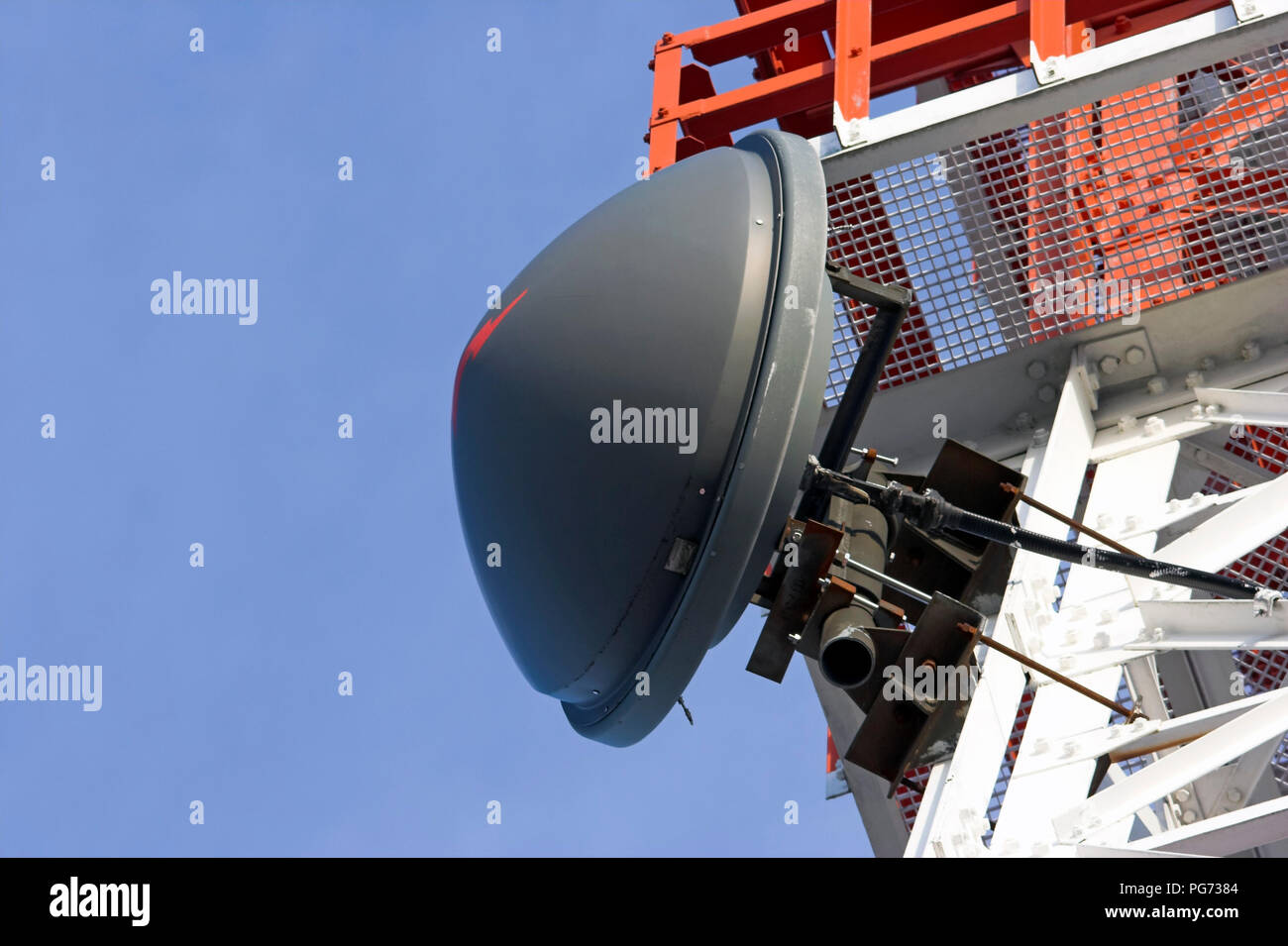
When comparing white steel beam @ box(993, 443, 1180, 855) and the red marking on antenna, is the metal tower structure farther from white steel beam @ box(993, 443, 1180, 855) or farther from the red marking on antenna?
the red marking on antenna

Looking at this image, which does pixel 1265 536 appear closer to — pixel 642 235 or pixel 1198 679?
pixel 1198 679

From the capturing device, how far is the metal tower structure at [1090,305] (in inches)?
296

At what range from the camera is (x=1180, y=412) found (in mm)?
8406

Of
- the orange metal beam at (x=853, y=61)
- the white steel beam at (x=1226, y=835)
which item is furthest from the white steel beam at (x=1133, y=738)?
the orange metal beam at (x=853, y=61)

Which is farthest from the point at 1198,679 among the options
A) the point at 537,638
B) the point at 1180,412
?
the point at 537,638

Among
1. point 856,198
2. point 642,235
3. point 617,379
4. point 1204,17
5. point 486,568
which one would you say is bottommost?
point 486,568

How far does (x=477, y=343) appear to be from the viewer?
6.56 meters

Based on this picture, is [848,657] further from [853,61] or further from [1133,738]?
[853,61]

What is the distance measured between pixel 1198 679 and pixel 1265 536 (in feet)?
6.52

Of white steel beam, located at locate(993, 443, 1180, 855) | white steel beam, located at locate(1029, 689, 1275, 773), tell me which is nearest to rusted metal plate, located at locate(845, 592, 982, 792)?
white steel beam, located at locate(993, 443, 1180, 855)

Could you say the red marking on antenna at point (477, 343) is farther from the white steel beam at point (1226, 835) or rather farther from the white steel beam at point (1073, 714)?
the white steel beam at point (1226, 835)

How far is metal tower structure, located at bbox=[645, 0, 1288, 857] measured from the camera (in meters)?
7.52

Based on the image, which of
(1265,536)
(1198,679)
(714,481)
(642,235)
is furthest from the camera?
(1198,679)

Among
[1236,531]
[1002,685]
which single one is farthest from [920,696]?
[1236,531]
